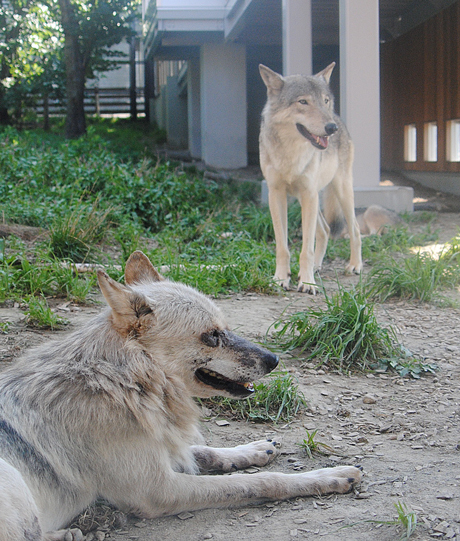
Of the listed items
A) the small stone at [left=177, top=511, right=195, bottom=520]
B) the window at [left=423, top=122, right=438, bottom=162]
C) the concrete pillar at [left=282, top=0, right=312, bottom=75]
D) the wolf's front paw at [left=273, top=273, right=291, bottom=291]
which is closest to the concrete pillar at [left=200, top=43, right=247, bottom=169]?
the window at [left=423, top=122, right=438, bottom=162]

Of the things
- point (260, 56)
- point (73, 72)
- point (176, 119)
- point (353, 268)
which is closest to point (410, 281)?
point (353, 268)

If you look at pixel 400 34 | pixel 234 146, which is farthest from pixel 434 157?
pixel 234 146

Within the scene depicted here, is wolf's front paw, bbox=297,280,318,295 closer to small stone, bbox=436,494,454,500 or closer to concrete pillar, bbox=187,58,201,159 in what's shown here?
small stone, bbox=436,494,454,500

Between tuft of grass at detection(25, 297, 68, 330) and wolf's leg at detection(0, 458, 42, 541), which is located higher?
tuft of grass at detection(25, 297, 68, 330)

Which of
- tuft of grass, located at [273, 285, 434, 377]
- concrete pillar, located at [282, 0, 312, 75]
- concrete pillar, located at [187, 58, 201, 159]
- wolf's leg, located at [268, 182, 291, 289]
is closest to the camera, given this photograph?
tuft of grass, located at [273, 285, 434, 377]

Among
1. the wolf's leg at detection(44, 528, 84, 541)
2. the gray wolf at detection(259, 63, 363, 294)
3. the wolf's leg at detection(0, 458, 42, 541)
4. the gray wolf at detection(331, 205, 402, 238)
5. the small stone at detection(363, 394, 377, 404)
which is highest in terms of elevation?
the gray wolf at detection(259, 63, 363, 294)

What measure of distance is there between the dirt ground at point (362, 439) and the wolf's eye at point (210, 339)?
2.25ft

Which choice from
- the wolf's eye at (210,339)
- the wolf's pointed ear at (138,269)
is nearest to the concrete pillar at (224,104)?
the wolf's pointed ear at (138,269)

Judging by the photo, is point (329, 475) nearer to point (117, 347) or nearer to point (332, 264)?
point (117, 347)

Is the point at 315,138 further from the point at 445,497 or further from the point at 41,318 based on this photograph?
the point at 445,497

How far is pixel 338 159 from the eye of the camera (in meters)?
6.65

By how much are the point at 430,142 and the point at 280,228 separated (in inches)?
339

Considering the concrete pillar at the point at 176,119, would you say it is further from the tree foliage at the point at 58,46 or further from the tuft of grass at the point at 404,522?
the tuft of grass at the point at 404,522

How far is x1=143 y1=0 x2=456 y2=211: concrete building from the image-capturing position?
8562 millimetres
